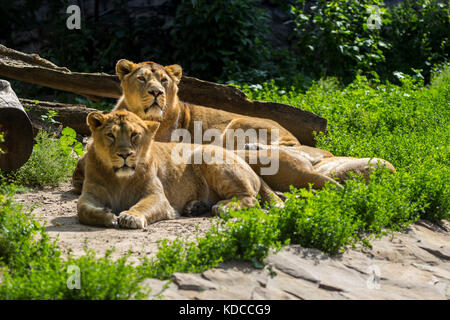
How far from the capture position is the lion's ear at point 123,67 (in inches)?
333

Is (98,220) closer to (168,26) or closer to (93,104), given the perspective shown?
(93,104)

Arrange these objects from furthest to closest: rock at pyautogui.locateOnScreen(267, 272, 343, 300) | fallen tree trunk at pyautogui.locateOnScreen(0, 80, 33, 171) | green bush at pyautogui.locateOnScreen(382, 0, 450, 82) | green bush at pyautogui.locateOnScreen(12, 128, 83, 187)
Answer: green bush at pyautogui.locateOnScreen(382, 0, 450, 82) → green bush at pyautogui.locateOnScreen(12, 128, 83, 187) → fallen tree trunk at pyautogui.locateOnScreen(0, 80, 33, 171) → rock at pyautogui.locateOnScreen(267, 272, 343, 300)

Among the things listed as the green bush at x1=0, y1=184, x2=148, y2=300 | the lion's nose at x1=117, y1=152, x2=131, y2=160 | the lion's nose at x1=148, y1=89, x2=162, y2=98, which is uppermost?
the lion's nose at x1=148, y1=89, x2=162, y2=98

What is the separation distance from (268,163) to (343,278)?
103 inches

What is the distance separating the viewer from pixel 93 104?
12.3 meters

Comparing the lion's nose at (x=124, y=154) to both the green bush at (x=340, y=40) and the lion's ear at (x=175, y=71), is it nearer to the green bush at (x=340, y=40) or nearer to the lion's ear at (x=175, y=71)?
the lion's ear at (x=175, y=71)

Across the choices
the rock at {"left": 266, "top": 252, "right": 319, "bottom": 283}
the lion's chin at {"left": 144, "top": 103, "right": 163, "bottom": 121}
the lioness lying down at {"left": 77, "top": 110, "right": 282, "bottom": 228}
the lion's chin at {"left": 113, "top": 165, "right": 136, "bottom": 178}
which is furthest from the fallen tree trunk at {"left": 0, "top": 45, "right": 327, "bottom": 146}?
the rock at {"left": 266, "top": 252, "right": 319, "bottom": 283}

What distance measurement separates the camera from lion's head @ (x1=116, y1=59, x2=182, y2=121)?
323 inches

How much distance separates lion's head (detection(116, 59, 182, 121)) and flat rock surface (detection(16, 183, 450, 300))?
1.91 m

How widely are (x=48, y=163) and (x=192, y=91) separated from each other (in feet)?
8.91

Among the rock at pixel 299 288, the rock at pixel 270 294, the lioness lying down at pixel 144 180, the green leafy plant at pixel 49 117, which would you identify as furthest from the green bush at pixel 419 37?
the rock at pixel 270 294

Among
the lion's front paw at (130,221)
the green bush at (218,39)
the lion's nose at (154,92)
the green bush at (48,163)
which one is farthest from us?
the green bush at (218,39)

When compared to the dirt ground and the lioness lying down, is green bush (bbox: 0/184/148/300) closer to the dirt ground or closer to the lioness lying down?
the dirt ground

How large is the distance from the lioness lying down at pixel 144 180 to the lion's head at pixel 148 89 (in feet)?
3.04
